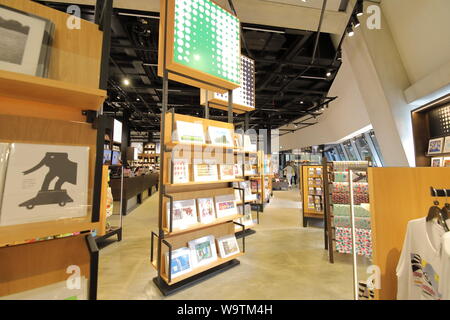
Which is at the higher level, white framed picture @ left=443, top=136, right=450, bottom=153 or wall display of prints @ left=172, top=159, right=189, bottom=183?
white framed picture @ left=443, top=136, right=450, bottom=153

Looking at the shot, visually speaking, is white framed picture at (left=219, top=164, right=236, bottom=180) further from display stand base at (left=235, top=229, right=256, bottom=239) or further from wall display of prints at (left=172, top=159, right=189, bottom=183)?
display stand base at (left=235, top=229, right=256, bottom=239)

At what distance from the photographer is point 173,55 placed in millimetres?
2107

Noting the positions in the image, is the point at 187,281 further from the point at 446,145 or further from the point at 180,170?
the point at 446,145

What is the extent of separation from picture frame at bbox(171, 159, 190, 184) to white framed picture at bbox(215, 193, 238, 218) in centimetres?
63

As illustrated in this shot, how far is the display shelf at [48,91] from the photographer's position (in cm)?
75

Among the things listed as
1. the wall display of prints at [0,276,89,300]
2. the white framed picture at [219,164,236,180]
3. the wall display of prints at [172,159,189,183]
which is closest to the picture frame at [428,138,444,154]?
the white framed picture at [219,164,236,180]

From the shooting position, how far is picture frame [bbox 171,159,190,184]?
220cm

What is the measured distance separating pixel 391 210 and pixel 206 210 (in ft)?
6.24

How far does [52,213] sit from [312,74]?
8.62 metres

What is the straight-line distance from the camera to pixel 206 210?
2531 millimetres

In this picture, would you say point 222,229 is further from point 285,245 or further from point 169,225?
point 285,245

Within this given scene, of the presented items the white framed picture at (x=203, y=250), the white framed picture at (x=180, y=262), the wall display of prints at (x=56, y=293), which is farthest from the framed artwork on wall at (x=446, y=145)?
the wall display of prints at (x=56, y=293)
